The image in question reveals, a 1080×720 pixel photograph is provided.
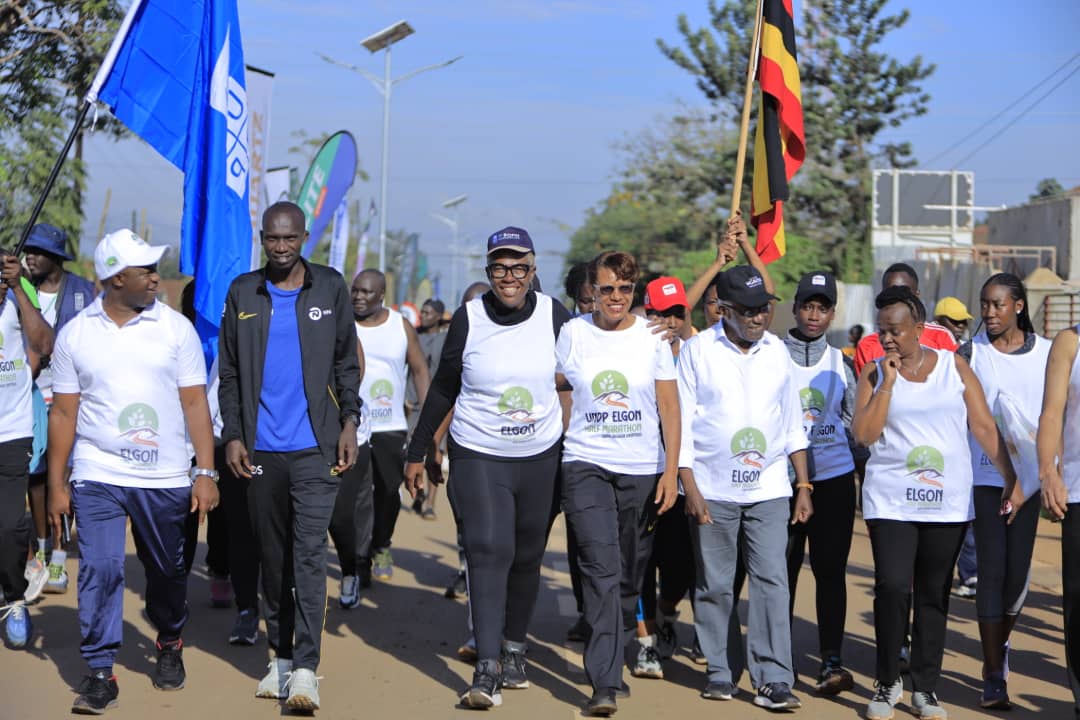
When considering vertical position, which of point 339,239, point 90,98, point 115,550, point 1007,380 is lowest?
point 115,550

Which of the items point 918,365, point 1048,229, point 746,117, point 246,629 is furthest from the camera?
point 1048,229

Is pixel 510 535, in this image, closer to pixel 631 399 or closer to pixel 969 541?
pixel 631 399

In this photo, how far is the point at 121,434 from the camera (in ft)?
21.5

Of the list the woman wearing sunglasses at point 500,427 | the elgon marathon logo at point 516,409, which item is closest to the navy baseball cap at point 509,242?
the woman wearing sunglasses at point 500,427

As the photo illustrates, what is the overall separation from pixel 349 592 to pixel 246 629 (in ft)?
4.06

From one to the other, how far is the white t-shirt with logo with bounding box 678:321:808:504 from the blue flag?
2.98 meters

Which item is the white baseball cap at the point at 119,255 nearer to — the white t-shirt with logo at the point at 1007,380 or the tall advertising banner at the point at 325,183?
the white t-shirt with logo at the point at 1007,380

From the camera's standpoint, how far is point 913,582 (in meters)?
6.97

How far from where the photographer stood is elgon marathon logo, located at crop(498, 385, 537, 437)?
22.5 ft

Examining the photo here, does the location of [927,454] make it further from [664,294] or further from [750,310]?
[664,294]

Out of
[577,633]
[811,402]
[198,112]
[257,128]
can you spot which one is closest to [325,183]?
[257,128]

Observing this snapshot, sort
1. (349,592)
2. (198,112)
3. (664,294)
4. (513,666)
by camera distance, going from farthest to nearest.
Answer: (349,592) → (198,112) → (664,294) → (513,666)

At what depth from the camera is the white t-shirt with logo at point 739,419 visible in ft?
22.6

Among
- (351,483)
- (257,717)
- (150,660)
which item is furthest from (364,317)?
(257,717)
